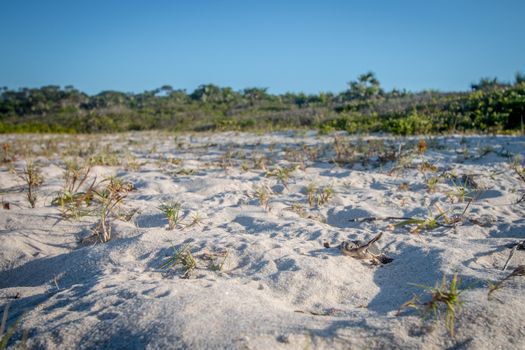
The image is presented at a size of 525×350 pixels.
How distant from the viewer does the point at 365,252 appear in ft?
6.61

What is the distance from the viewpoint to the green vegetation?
8352mm

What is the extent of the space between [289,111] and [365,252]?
49.0ft

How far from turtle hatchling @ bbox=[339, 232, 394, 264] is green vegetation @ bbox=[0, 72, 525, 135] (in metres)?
5.76

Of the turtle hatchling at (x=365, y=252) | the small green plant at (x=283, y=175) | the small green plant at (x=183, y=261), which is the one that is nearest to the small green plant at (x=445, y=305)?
the turtle hatchling at (x=365, y=252)

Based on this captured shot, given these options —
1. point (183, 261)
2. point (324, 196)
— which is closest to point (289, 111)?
point (324, 196)

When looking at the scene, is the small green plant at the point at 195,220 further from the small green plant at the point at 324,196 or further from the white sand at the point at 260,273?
the small green plant at the point at 324,196

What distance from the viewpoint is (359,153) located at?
557cm

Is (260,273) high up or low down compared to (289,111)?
down

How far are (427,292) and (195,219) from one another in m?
1.57

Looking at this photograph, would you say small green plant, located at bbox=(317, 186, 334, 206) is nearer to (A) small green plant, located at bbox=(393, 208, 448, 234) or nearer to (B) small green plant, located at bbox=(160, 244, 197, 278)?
(A) small green plant, located at bbox=(393, 208, 448, 234)

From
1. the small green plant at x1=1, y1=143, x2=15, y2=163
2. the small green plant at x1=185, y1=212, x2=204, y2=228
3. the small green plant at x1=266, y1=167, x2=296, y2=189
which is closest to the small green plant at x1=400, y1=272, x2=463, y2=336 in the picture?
the small green plant at x1=185, y1=212, x2=204, y2=228

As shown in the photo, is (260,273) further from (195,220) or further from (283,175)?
(283,175)

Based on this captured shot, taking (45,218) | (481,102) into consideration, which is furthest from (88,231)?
(481,102)

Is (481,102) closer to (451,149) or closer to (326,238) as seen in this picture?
(451,149)
